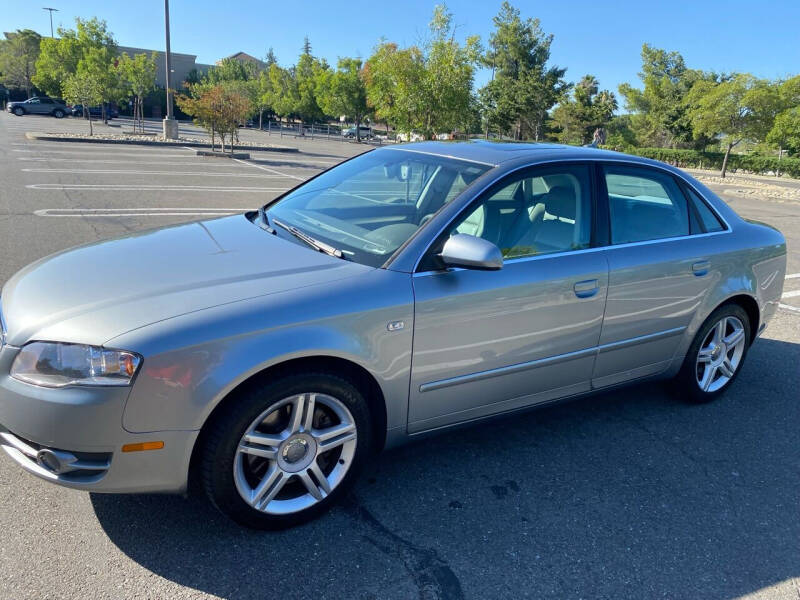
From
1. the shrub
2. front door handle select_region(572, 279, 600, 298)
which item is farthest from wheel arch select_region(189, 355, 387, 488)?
the shrub

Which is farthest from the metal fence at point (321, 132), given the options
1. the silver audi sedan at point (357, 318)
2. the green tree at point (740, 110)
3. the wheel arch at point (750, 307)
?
the silver audi sedan at point (357, 318)

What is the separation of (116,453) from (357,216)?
1.73m

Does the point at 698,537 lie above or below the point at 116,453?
below

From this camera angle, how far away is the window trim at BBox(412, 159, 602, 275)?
2.77m

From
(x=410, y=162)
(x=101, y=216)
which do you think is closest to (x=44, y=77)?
(x=101, y=216)

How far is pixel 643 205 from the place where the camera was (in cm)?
369

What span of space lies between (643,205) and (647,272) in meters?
0.53

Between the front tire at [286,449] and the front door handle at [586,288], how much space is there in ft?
4.23

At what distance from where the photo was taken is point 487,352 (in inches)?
113

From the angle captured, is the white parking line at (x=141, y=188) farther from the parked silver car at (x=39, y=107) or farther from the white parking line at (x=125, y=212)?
the parked silver car at (x=39, y=107)

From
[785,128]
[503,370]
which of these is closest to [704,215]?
[503,370]

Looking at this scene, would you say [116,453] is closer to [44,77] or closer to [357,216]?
[357,216]

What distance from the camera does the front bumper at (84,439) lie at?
6.84ft

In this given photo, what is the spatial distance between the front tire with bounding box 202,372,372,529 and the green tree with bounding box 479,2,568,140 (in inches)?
2287
